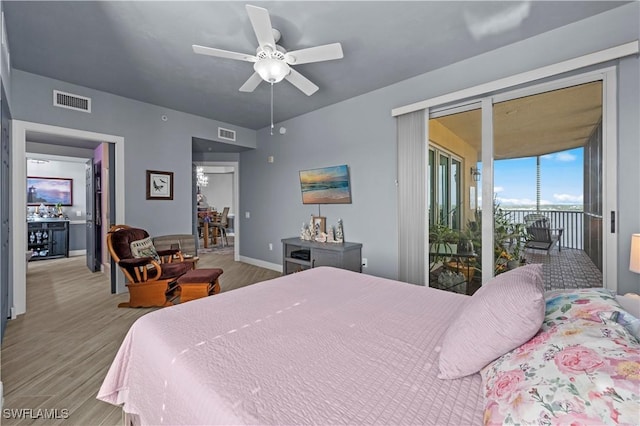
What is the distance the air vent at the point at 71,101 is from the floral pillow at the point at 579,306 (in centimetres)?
483

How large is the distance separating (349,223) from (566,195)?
92.8 inches

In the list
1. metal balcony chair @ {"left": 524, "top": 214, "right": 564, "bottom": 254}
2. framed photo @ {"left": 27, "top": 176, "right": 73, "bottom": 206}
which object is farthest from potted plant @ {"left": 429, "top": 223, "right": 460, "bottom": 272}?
framed photo @ {"left": 27, "top": 176, "right": 73, "bottom": 206}

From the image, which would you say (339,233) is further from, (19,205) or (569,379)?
(19,205)

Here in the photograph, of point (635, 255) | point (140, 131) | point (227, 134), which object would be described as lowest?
point (635, 255)

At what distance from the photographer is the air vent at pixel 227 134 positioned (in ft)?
15.9

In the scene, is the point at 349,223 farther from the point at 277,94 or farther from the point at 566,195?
the point at 566,195

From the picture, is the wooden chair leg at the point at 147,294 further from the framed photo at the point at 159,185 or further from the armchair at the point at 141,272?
the framed photo at the point at 159,185

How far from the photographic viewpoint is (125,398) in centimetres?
131

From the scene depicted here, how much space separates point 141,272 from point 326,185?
262 cm

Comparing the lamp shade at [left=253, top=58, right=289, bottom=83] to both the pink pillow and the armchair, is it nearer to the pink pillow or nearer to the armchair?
the pink pillow

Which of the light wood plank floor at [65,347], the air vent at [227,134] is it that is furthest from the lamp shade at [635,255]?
the air vent at [227,134]

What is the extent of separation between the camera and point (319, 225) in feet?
14.0

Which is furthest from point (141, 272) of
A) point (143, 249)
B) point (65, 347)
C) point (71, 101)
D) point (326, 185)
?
point (326, 185)

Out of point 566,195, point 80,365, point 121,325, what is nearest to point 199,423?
point 80,365
